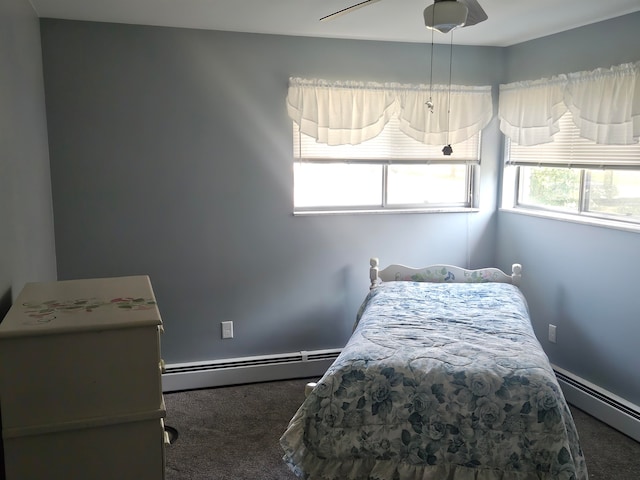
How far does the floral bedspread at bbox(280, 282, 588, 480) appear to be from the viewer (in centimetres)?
235

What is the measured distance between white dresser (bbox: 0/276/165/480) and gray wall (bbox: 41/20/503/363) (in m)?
1.85

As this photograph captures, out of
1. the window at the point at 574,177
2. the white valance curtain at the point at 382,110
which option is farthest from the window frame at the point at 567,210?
the white valance curtain at the point at 382,110

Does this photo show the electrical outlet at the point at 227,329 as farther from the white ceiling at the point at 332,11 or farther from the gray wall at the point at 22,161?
the white ceiling at the point at 332,11

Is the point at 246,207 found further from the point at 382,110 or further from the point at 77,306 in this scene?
the point at 77,306

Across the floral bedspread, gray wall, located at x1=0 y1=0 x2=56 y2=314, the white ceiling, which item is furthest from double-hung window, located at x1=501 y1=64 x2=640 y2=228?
gray wall, located at x1=0 y1=0 x2=56 y2=314

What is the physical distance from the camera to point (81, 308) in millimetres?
1805

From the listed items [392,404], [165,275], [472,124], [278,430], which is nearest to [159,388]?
[392,404]

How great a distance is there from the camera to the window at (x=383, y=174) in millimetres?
3916

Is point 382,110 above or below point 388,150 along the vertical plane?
above

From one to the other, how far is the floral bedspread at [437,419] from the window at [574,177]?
1219mm

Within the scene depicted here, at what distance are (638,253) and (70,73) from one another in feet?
10.8

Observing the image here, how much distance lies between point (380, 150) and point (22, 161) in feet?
7.42

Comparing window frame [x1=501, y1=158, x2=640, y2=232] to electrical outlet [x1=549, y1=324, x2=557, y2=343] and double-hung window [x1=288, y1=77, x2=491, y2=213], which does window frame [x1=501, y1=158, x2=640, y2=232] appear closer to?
double-hung window [x1=288, y1=77, x2=491, y2=213]

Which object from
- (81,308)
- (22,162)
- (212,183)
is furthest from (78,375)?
(212,183)
